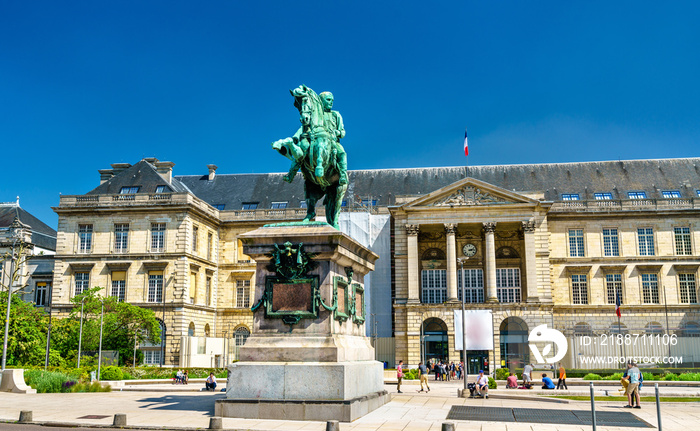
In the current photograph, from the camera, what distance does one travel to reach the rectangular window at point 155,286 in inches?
1951

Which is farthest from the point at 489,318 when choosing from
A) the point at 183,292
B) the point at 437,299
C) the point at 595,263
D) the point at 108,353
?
the point at 108,353

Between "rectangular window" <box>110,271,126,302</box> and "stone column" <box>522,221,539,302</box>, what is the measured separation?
30.7m

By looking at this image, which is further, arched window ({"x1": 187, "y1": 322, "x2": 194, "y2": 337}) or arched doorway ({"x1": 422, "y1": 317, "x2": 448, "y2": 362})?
arched doorway ({"x1": 422, "y1": 317, "x2": 448, "y2": 362})

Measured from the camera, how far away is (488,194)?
52.7 metres

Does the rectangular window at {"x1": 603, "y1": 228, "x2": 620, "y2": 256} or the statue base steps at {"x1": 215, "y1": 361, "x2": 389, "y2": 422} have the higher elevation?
the rectangular window at {"x1": 603, "y1": 228, "x2": 620, "y2": 256}

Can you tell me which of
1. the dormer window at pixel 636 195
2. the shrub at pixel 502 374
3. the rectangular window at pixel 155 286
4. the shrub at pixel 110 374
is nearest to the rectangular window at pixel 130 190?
the rectangular window at pixel 155 286

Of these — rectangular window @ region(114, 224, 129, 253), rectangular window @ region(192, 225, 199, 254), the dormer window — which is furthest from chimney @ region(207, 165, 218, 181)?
the dormer window

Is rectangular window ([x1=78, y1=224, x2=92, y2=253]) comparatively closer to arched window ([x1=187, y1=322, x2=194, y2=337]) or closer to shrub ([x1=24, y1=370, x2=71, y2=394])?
arched window ([x1=187, y1=322, x2=194, y2=337])

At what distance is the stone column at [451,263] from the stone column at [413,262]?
8.02 ft

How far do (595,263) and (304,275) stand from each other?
4621cm

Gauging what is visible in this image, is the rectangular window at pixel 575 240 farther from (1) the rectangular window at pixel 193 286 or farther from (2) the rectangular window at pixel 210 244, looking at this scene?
(1) the rectangular window at pixel 193 286

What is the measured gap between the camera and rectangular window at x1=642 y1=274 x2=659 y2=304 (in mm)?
53469

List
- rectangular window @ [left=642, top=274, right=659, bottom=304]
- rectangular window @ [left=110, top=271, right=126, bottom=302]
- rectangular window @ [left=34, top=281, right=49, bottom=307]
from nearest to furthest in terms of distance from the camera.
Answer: rectangular window @ [left=110, top=271, right=126, bottom=302]
rectangular window @ [left=642, top=274, right=659, bottom=304]
rectangular window @ [left=34, top=281, right=49, bottom=307]

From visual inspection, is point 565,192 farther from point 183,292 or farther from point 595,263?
point 183,292
